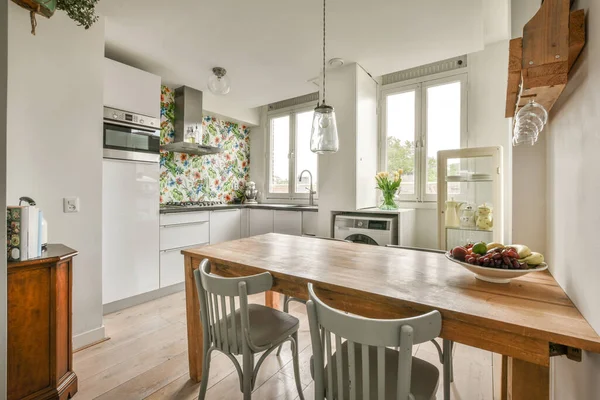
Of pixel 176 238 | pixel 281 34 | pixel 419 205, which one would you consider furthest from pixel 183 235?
pixel 419 205

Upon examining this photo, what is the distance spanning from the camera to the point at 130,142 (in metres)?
2.71

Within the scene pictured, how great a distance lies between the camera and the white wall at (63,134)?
1.82 metres

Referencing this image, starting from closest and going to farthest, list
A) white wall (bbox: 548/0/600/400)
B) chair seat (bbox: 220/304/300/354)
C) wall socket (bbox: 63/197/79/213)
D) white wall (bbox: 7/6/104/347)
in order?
white wall (bbox: 548/0/600/400)
chair seat (bbox: 220/304/300/354)
white wall (bbox: 7/6/104/347)
wall socket (bbox: 63/197/79/213)

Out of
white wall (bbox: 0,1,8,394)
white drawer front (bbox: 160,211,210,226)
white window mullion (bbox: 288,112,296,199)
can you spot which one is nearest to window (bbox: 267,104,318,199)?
white window mullion (bbox: 288,112,296,199)

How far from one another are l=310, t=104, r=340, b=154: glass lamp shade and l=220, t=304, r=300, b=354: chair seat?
Answer: 1046 mm

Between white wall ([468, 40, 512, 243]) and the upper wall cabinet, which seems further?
white wall ([468, 40, 512, 243])

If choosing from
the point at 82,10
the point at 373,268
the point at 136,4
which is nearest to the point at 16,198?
the point at 82,10

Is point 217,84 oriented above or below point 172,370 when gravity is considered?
above

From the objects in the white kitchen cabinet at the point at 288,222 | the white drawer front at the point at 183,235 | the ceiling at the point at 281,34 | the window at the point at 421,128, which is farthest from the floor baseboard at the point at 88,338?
the window at the point at 421,128

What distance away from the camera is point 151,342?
2166 mm

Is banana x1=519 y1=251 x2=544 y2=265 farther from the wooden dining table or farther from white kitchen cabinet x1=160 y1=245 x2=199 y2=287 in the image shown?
white kitchen cabinet x1=160 y1=245 x2=199 y2=287

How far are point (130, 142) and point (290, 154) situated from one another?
2.34 metres

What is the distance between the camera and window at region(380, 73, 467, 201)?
10.3 ft

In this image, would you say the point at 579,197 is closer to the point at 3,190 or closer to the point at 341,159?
the point at 3,190
